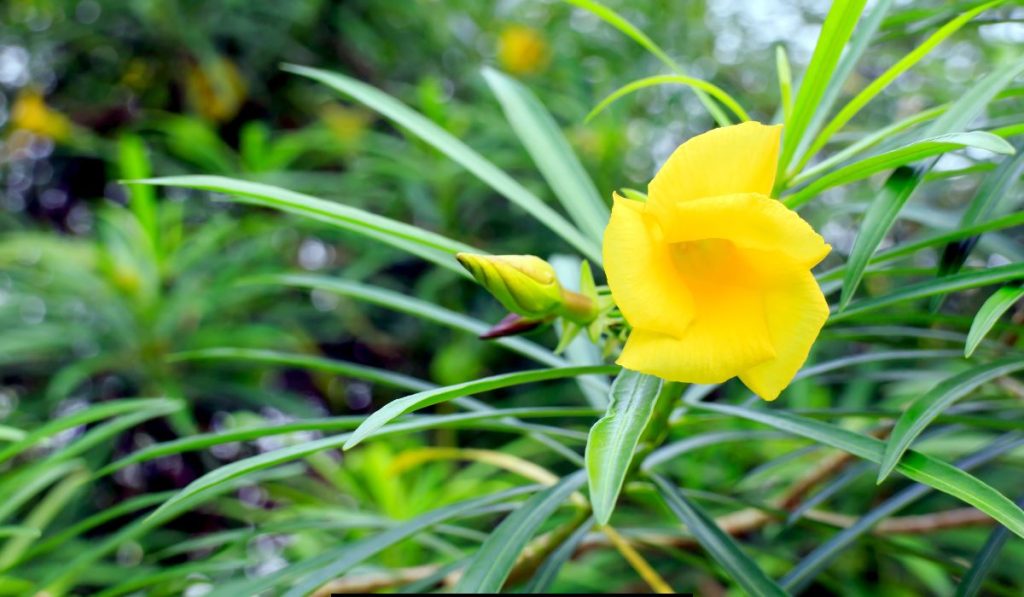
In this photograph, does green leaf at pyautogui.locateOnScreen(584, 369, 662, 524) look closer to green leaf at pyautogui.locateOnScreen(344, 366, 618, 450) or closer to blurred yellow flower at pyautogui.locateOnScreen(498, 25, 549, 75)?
green leaf at pyautogui.locateOnScreen(344, 366, 618, 450)

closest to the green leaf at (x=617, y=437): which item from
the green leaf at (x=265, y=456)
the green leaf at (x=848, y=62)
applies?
the green leaf at (x=265, y=456)

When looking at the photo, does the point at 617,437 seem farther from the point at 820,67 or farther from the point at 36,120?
the point at 36,120

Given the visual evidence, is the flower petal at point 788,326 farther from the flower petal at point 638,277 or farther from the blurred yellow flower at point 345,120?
the blurred yellow flower at point 345,120

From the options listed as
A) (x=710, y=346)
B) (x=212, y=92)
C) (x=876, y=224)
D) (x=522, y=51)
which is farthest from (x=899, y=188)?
(x=212, y=92)

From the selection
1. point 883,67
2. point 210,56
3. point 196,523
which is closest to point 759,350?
point 196,523

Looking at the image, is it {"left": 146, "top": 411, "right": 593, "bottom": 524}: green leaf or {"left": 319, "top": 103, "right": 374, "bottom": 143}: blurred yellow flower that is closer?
{"left": 146, "top": 411, "right": 593, "bottom": 524}: green leaf

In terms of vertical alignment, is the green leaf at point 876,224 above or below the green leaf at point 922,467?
above

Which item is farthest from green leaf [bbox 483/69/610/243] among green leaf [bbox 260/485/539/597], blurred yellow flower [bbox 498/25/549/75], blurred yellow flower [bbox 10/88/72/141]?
blurred yellow flower [bbox 10/88/72/141]
